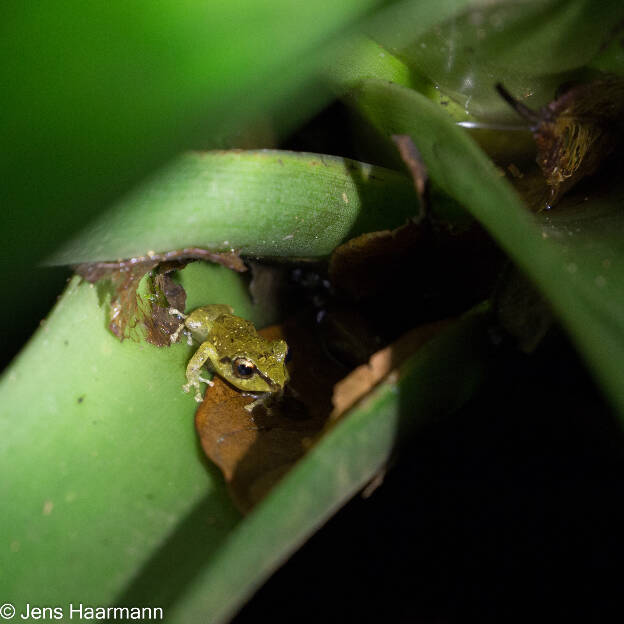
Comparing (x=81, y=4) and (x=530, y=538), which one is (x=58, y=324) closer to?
(x=81, y=4)

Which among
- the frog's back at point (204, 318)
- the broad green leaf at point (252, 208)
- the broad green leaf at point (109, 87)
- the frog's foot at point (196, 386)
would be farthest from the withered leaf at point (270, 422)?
the broad green leaf at point (109, 87)

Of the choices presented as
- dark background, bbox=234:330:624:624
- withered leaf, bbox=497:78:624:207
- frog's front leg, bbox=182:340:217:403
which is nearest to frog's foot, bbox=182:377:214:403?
frog's front leg, bbox=182:340:217:403

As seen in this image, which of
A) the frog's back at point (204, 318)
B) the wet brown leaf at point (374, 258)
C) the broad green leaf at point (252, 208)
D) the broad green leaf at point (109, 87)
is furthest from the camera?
the frog's back at point (204, 318)

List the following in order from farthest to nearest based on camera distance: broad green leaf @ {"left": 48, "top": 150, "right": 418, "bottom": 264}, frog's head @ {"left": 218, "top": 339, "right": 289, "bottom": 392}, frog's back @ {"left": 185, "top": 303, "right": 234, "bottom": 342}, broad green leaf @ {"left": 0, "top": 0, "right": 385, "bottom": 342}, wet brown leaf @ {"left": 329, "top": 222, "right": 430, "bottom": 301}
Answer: frog's head @ {"left": 218, "top": 339, "right": 289, "bottom": 392}, frog's back @ {"left": 185, "top": 303, "right": 234, "bottom": 342}, wet brown leaf @ {"left": 329, "top": 222, "right": 430, "bottom": 301}, broad green leaf @ {"left": 48, "top": 150, "right": 418, "bottom": 264}, broad green leaf @ {"left": 0, "top": 0, "right": 385, "bottom": 342}

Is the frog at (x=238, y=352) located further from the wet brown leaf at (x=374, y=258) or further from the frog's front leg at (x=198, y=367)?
the wet brown leaf at (x=374, y=258)

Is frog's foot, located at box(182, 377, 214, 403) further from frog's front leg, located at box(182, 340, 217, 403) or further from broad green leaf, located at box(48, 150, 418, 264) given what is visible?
broad green leaf, located at box(48, 150, 418, 264)
